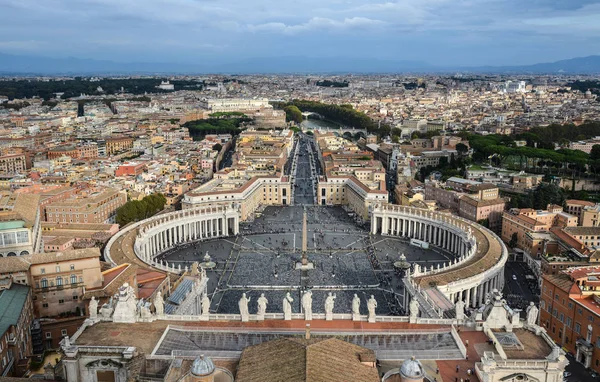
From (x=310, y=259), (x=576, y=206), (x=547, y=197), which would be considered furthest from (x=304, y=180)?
(x=576, y=206)

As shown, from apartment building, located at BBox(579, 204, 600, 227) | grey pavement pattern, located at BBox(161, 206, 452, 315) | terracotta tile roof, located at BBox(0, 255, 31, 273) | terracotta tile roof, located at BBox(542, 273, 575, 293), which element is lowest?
grey pavement pattern, located at BBox(161, 206, 452, 315)

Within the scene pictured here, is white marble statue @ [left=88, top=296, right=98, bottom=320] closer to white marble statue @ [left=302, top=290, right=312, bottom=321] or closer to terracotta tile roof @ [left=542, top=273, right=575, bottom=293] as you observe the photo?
white marble statue @ [left=302, top=290, right=312, bottom=321]

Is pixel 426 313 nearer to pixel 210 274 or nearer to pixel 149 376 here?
pixel 149 376

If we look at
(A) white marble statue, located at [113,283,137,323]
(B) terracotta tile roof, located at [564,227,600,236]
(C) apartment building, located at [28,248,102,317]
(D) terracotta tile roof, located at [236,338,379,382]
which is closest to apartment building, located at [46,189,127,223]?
(C) apartment building, located at [28,248,102,317]

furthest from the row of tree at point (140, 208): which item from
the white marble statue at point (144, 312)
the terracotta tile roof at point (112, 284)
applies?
the white marble statue at point (144, 312)

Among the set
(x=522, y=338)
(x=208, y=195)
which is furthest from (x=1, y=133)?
(x=522, y=338)

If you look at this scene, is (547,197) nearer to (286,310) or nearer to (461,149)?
(461,149)
